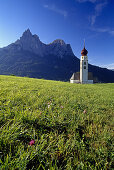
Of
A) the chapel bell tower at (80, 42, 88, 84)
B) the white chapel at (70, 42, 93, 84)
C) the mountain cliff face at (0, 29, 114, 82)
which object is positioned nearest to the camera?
the chapel bell tower at (80, 42, 88, 84)

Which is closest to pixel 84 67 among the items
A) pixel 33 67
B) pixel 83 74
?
pixel 83 74

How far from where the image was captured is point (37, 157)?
0.95 meters

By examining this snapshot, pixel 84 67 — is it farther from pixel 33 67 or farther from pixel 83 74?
pixel 33 67

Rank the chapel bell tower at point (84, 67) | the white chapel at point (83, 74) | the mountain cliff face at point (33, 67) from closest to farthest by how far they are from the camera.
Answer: the chapel bell tower at point (84, 67), the white chapel at point (83, 74), the mountain cliff face at point (33, 67)

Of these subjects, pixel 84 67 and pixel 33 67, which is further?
pixel 33 67

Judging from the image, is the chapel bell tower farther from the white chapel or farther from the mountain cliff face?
the mountain cliff face

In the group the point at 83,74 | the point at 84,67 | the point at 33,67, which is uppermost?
the point at 33,67

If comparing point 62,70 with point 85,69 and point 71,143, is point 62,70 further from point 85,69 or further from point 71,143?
point 71,143

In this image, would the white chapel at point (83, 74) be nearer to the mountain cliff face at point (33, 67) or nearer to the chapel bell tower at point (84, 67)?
the chapel bell tower at point (84, 67)

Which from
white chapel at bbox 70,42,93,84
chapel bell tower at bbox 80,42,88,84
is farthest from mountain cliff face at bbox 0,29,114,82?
chapel bell tower at bbox 80,42,88,84

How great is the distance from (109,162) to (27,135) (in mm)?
1112

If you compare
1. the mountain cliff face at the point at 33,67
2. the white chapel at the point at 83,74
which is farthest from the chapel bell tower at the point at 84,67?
the mountain cliff face at the point at 33,67

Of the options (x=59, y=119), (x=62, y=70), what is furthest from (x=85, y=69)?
(x=62, y=70)

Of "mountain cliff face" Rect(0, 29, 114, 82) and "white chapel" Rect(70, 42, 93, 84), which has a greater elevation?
"mountain cliff face" Rect(0, 29, 114, 82)
